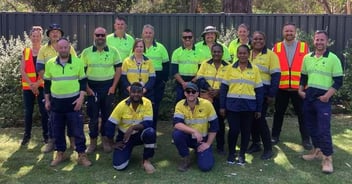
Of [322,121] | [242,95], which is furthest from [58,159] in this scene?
[322,121]

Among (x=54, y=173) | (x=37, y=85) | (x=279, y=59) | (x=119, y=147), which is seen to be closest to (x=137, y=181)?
(x=119, y=147)

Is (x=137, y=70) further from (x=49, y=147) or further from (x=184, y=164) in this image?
(x=49, y=147)

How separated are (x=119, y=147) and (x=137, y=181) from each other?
2.37ft

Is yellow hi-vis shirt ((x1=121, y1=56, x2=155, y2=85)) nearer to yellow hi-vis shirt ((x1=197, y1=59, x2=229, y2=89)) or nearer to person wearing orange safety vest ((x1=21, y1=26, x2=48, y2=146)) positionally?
yellow hi-vis shirt ((x1=197, y1=59, x2=229, y2=89))

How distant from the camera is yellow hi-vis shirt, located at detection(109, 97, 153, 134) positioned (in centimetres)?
589

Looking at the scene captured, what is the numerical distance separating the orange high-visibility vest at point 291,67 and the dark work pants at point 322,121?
0.71 meters

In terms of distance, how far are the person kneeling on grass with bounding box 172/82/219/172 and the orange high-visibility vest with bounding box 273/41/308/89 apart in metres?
1.40

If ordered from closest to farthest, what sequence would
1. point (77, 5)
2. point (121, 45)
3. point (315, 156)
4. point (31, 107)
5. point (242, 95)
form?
point (242, 95)
point (315, 156)
point (31, 107)
point (121, 45)
point (77, 5)

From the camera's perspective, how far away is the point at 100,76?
21.1ft

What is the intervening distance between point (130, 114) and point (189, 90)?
870 millimetres

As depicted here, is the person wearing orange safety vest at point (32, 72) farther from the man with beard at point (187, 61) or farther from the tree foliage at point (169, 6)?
the tree foliage at point (169, 6)

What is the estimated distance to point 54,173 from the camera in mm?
5719

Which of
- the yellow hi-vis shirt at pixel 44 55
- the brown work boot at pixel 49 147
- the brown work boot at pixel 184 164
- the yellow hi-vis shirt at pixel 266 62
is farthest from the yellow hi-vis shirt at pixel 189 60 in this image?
the brown work boot at pixel 49 147

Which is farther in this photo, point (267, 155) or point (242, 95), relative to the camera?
point (267, 155)
